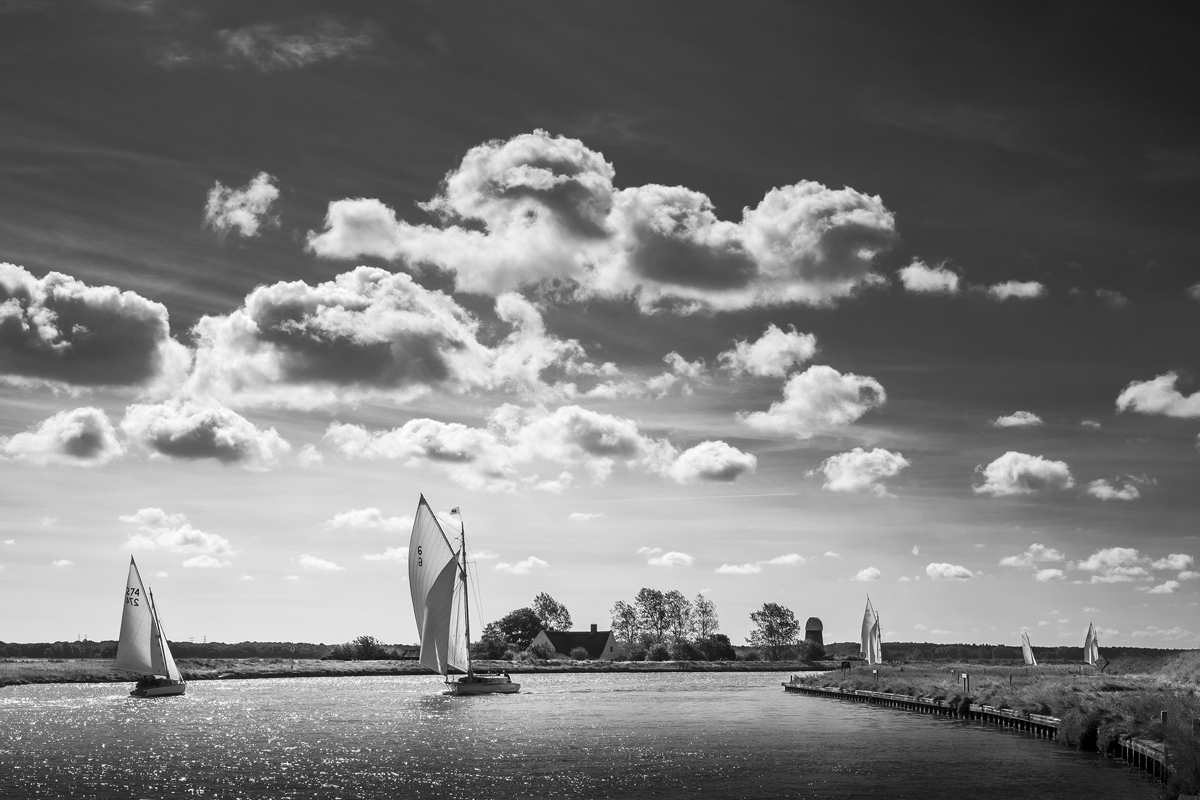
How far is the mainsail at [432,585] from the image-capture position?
A: 90688 mm

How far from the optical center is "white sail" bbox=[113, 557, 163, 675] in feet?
299

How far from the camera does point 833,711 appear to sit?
263 ft

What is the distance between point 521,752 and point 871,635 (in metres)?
93.0

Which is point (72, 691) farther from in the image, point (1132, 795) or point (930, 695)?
point (1132, 795)

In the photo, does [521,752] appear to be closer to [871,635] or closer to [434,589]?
[434,589]

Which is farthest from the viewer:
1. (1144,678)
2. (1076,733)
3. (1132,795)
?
(1144,678)

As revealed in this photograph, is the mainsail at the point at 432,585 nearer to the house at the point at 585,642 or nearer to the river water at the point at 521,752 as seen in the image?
the river water at the point at 521,752

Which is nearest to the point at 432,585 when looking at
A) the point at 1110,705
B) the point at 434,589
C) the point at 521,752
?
the point at 434,589

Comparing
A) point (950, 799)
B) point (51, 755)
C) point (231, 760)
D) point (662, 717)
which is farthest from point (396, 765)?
point (662, 717)

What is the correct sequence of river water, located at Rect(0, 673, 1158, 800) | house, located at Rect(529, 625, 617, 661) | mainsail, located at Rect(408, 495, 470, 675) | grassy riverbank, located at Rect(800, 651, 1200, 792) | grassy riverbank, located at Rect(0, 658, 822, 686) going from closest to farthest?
grassy riverbank, located at Rect(800, 651, 1200, 792) < river water, located at Rect(0, 673, 1158, 800) < mainsail, located at Rect(408, 495, 470, 675) < grassy riverbank, located at Rect(0, 658, 822, 686) < house, located at Rect(529, 625, 617, 661)

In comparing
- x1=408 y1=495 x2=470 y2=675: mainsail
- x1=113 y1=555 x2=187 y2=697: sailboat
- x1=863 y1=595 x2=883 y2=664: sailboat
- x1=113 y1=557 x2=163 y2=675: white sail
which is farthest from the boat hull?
x1=863 y1=595 x2=883 y2=664: sailboat

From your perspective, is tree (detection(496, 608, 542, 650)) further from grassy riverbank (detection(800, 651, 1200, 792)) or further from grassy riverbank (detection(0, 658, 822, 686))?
grassy riverbank (detection(800, 651, 1200, 792))

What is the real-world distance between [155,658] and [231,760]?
48989mm

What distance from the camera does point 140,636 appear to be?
9212 cm
